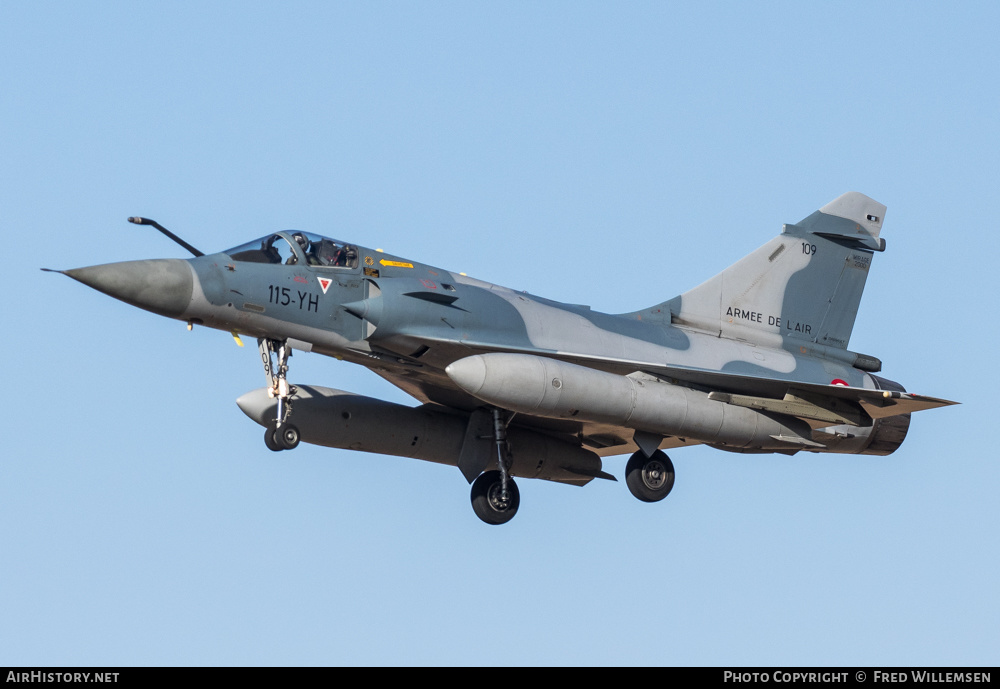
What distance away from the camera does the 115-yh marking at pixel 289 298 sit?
16.9 metres

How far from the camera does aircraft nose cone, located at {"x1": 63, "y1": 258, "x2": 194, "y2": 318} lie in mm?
16016

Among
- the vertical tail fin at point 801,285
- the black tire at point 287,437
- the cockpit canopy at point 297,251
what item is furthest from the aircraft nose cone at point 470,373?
the vertical tail fin at point 801,285

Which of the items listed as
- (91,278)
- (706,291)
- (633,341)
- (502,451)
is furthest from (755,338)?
(91,278)

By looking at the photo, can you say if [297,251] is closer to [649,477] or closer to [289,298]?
[289,298]

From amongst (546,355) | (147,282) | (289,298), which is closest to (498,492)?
(546,355)

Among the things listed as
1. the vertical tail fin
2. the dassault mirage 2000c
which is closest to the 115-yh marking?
the dassault mirage 2000c

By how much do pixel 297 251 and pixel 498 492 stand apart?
4485mm

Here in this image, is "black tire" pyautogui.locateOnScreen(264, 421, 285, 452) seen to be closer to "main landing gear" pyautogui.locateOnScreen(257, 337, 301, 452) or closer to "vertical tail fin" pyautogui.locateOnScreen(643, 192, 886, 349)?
"main landing gear" pyautogui.locateOnScreen(257, 337, 301, 452)

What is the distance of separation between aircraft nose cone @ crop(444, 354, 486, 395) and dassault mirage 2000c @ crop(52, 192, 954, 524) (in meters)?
0.02

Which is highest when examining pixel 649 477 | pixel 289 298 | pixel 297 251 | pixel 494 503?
pixel 297 251

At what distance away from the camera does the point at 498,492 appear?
19.2 m

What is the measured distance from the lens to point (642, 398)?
17.5 metres
